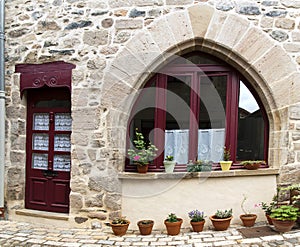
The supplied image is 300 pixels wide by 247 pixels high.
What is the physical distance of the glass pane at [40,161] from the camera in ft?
15.2

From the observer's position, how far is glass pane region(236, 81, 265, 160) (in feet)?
13.9

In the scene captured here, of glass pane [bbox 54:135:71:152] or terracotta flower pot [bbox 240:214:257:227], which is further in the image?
glass pane [bbox 54:135:71:152]

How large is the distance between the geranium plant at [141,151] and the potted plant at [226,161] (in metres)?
1.04

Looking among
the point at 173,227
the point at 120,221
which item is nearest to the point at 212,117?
the point at 173,227

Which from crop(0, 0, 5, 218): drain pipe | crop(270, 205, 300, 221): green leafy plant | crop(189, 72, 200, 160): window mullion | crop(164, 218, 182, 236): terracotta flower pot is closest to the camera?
crop(270, 205, 300, 221): green leafy plant

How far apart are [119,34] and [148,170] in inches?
82.9

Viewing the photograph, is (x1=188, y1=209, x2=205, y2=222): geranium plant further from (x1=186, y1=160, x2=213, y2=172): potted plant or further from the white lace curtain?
the white lace curtain

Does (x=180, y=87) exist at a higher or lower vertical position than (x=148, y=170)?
higher

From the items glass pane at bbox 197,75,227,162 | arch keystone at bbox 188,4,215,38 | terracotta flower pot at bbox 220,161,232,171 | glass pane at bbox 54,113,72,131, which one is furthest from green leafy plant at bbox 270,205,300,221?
glass pane at bbox 54,113,72,131

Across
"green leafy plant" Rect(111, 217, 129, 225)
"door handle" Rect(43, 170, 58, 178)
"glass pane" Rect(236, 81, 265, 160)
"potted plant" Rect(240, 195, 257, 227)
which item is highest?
"glass pane" Rect(236, 81, 265, 160)

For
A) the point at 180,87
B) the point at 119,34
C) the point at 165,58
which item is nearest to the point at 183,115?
the point at 180,87

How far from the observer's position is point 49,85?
4305mm

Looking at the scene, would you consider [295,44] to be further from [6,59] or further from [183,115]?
[6,59]

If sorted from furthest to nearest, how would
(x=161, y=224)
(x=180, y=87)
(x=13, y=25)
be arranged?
(x=13, y=25) → (x=180, y=87) → (x=161, y=224)
